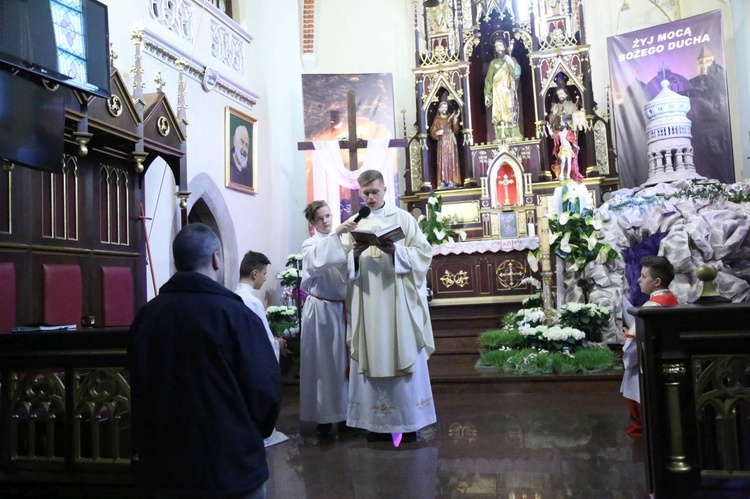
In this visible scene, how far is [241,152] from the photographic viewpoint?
363 inches

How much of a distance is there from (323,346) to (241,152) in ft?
16.8

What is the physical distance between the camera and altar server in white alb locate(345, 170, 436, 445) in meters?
4.21

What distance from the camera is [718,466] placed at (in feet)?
9.71

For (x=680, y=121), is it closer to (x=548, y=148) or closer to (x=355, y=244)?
(x=548, y=148)

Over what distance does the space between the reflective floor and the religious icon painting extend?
5243 mm

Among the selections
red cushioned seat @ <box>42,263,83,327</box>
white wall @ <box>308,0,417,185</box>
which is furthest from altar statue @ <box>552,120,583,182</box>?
red cushioned seat @ <box>42,263,83,327</box>

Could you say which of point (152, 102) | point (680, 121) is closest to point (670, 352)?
point (152, 102)

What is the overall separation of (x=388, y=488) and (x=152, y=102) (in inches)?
155

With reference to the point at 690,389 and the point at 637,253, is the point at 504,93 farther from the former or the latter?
the point at 690,389

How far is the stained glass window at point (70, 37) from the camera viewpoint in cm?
424

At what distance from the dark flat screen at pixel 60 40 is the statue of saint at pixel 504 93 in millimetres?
7424

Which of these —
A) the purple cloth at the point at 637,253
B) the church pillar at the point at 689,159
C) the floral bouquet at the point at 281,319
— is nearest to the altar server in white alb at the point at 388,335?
the floral bouquet at the point at 281,319

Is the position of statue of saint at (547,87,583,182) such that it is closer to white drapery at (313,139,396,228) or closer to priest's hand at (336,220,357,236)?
white drapery at (313,139,396,228)

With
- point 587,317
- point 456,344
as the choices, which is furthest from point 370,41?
→ point 587,317
